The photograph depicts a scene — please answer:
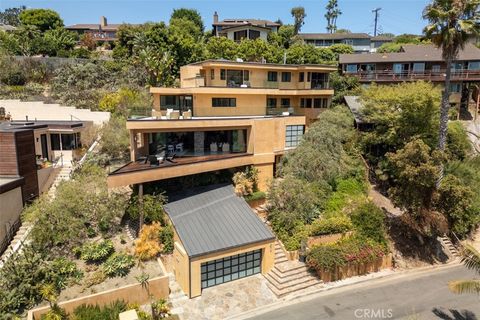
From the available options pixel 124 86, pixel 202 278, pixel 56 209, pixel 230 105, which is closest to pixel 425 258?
pixel 202 278

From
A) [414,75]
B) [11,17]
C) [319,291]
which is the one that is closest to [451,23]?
[319,291]

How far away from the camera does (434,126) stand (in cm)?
3241

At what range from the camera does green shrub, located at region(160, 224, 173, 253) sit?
2262 centimetres

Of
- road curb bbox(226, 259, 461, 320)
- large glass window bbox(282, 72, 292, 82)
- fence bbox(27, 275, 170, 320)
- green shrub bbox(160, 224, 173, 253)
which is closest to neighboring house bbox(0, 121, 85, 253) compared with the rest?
fence bbox(27, 275, 170, 320)

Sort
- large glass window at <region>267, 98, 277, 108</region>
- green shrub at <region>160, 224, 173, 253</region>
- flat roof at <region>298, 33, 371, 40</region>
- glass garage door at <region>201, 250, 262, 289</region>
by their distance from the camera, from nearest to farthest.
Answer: glass garage door at <region>201, 250, 262, 289</region>, green shrub at <region>160, 224, 173, 253</region>, large glass window at <region>267, 98, 277, 108</region>, flat roof at <region>298, 33, 371, 40</region>

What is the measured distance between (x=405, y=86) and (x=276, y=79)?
13.7 metres

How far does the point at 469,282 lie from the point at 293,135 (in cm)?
1929

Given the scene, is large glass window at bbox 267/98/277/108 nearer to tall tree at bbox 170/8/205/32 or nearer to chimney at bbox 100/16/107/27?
tall tree at bbox 170/8/205/32

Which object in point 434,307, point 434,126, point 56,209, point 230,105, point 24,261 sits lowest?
point 434,307

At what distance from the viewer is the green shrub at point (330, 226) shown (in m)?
24.2

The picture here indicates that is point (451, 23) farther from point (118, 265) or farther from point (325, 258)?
point (118, 265)

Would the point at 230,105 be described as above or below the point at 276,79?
below

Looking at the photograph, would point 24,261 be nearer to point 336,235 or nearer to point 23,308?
point 23,308

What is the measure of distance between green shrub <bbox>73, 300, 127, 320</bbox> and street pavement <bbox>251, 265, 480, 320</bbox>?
7681 millimetres
